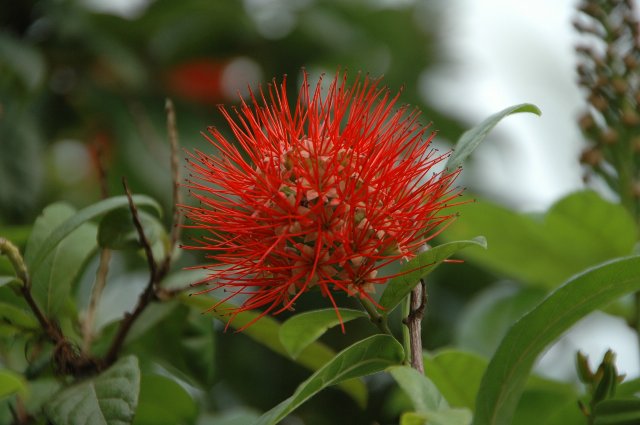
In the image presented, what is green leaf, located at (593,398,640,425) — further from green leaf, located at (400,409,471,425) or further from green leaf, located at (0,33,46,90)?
green leaf, located at (0,33,46,90)

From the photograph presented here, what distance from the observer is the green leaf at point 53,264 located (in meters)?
1.58

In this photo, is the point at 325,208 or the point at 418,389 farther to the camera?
the point at 325,208

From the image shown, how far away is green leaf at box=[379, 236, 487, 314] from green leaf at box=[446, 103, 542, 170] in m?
0.16

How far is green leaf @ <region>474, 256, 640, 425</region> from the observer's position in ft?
4.37

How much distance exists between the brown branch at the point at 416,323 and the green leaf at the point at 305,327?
10 centimetres

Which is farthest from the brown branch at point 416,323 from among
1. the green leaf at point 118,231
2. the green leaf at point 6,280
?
the green leaf at point 6,280

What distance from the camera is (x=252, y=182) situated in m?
1.44

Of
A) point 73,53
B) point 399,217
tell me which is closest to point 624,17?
point 399,217

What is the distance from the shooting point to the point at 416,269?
1.27 m

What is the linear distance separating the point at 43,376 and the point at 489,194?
6.74ft

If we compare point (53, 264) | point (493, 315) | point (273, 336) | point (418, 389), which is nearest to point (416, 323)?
point (418, 389)

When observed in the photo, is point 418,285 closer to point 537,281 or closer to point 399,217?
point 399,217

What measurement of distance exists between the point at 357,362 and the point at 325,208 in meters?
0.23

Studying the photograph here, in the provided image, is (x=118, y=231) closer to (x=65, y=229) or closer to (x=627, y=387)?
(x=65, y=229)
